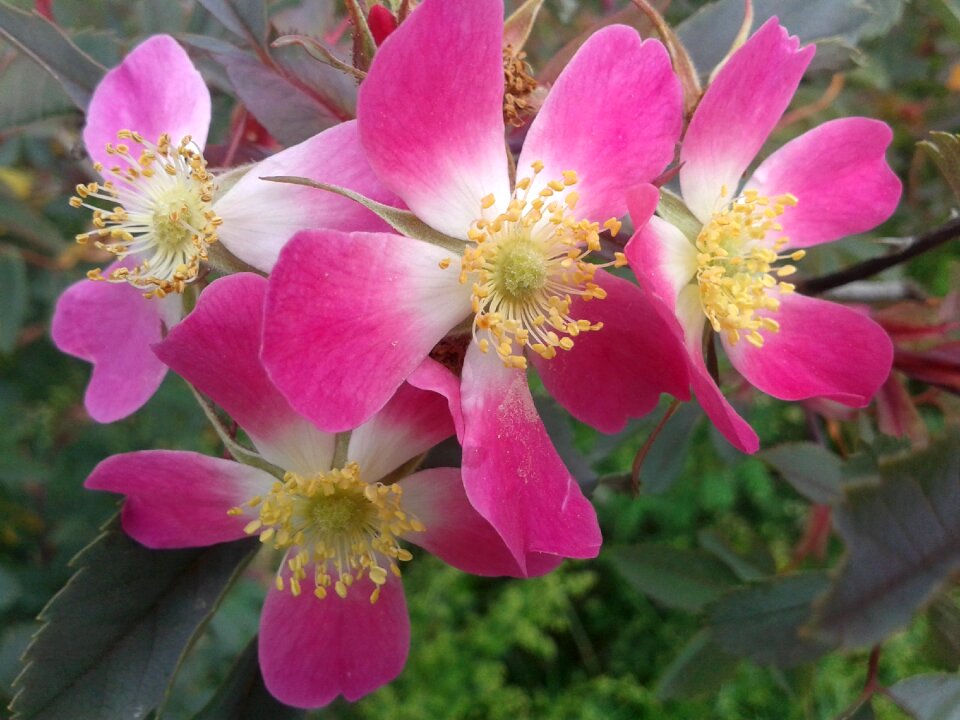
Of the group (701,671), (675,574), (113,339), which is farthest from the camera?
(675,574)

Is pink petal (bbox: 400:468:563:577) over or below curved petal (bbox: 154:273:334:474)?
below

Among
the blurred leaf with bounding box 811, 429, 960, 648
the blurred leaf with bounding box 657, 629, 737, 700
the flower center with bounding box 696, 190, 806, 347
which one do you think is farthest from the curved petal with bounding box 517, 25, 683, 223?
the blurred leaf with bounding box 657, 629, 737, 700

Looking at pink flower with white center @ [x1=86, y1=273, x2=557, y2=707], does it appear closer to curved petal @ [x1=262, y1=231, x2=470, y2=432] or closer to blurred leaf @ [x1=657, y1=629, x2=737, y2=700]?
curved petal @ [x1=262, y1=231, x2=470, y2=432]

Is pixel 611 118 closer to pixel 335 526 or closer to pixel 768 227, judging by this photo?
pixel 768 227

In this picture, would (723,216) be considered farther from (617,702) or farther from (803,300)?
(617,702)

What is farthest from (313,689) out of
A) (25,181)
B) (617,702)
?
(617,702)

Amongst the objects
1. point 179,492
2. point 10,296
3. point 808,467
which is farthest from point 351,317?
point 10,296
